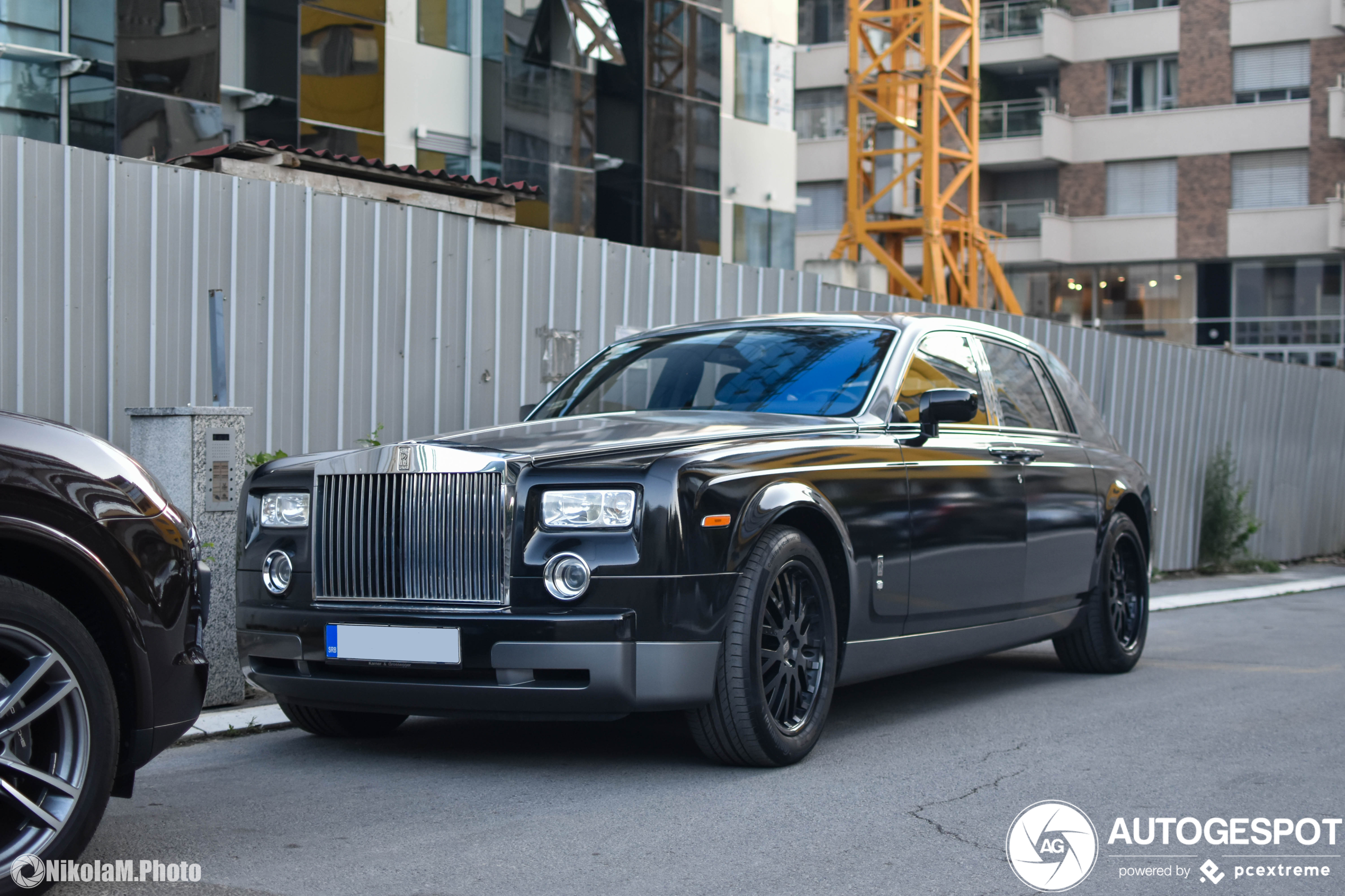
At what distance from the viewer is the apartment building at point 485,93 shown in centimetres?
1898

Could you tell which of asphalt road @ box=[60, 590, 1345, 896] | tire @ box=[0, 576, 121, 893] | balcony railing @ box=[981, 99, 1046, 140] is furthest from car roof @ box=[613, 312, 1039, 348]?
balcony railing @ box=[981, 99, 1046, 140]

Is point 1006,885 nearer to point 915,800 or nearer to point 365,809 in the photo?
point 915,800

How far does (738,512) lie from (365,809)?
1.53 m

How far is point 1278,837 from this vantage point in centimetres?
463

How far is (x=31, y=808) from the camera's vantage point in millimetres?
3570

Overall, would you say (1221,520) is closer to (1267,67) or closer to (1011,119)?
(1267,67)

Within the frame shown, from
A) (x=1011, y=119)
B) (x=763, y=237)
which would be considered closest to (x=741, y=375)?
→ (x=763, y=237)

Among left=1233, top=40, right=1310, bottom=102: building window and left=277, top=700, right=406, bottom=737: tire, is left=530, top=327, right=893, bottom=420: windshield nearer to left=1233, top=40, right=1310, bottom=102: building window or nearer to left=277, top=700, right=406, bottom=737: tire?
left=277, top=700, right=406, bottom=737: tire

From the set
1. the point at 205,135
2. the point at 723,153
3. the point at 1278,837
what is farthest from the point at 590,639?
the point at 723,153

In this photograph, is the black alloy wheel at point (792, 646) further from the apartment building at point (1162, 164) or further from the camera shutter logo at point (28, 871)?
the apartment building at point (1162, 164)

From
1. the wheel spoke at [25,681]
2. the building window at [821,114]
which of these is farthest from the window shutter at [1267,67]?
the wheel spoke at [25,681]

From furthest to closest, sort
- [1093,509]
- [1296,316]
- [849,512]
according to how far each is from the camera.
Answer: [1296,316] < [1093,509] < [849,512]

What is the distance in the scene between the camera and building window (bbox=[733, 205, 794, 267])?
31.8 m

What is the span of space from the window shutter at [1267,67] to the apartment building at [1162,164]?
0.05 metres
